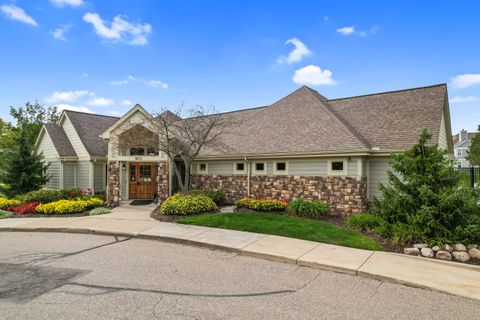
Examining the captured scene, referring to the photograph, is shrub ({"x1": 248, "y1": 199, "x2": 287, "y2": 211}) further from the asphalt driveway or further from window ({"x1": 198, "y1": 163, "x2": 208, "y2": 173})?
the asphalt driveway

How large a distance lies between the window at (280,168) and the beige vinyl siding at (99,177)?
11653mm

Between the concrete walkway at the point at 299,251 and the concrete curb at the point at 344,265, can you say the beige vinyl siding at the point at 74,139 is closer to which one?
the concrete walkway at the point at 299,251

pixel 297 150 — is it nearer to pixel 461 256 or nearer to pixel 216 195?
pixel 216 195

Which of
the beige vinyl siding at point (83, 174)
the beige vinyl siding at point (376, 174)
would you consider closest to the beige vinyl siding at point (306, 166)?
the beige vinyl siding at point (376, 174)

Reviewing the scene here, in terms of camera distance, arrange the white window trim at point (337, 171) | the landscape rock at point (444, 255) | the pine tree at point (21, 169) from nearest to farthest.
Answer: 1. the landscape rock at point (444, 255)
2. the white window trim at point (337, 171)
3. the pine tree at point (21, 169)

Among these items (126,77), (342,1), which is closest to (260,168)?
(342,1)

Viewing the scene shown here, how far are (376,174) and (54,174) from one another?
1931 centimetres

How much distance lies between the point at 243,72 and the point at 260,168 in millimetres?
7281

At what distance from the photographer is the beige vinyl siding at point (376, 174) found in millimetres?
11039

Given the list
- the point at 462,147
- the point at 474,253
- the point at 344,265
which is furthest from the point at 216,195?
the point at 462,147

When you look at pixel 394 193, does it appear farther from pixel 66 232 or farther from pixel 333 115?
pixel 66 232

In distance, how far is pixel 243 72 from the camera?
57.2ft

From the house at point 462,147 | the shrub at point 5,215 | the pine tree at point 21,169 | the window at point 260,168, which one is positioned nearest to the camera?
the shrub at point 5,215

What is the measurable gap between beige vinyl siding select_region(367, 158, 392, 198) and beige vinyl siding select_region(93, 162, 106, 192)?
51.4ft
